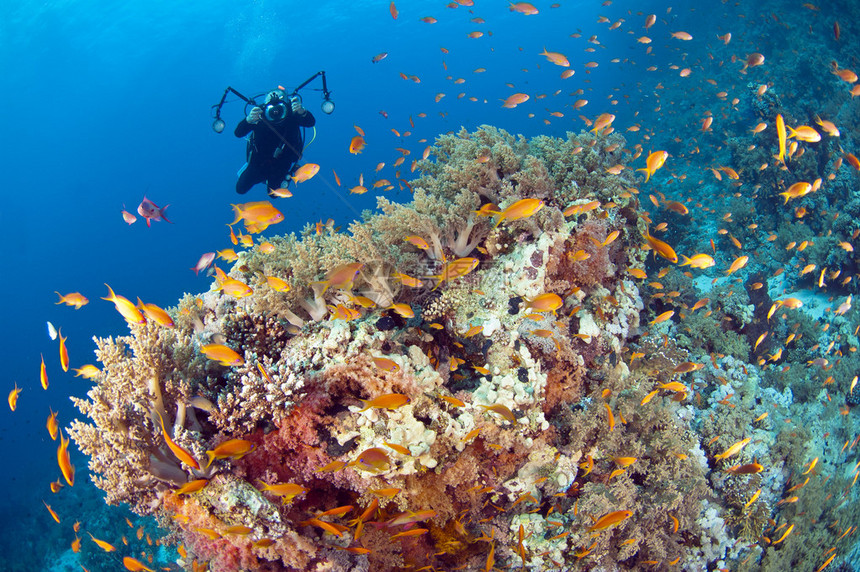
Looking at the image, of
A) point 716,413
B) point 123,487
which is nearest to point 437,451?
point 123,487

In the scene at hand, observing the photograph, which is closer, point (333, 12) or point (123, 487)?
point (123, 487)

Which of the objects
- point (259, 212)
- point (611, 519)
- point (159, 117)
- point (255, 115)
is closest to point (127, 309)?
point (259, 212)

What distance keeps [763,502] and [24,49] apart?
69244 mm

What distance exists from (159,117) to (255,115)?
8485 cm

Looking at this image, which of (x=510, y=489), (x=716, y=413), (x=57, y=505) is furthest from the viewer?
(x=57, y=505)

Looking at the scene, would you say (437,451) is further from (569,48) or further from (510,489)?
(569,48)

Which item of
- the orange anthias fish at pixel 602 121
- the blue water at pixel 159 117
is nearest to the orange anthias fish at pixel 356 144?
the orange anthias fish at pixel 602 121

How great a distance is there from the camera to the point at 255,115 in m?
8.55

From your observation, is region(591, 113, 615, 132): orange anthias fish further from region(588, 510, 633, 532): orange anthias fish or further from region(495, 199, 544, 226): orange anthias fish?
region(588, 510, 633, 532): orange anthias fish

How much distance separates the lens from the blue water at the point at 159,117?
34.6 meters

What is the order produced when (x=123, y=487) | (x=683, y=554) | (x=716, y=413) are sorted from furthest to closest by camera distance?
(x=716, y=413), (x=683, y=554), (x=123, y=487)

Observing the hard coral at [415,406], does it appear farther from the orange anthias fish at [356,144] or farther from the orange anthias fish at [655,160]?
the orange anthias fish at [356,144]

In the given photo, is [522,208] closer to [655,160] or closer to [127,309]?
[655,160]

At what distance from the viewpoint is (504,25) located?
68.8 meters
